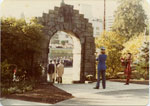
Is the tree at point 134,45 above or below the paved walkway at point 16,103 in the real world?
above

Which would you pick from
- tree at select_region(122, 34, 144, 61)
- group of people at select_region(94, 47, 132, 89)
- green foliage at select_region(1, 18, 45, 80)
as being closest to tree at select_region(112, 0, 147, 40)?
tree at select_region(122, 34, 144, 61)

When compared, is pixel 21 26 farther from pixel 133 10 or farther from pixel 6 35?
pixel 133 10

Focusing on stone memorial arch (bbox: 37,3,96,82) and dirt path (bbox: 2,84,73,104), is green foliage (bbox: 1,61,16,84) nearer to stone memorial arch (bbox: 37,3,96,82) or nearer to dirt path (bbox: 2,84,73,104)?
dirt path (bbox: 2,84,73,104)

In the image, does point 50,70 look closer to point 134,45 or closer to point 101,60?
point 101,60

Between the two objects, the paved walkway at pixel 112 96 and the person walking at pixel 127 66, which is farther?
the person walking at pixel 127 66

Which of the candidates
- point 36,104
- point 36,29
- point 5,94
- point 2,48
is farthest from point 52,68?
point 36,104

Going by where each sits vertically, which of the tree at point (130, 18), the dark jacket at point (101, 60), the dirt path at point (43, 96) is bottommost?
the dirt path at point (43, 96)

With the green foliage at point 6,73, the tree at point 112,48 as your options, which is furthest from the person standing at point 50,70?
the tree at point 112,48

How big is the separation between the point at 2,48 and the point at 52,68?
2797 mm

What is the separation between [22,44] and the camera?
9.70 m

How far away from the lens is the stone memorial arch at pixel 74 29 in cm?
1113

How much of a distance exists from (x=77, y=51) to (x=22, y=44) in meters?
3.26

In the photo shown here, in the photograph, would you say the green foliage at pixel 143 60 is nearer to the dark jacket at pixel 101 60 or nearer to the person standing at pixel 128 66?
the person standing at pixel 128 66

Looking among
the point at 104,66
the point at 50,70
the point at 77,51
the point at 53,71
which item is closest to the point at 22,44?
the point at 50,70
